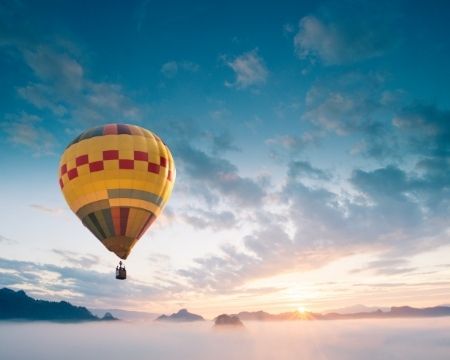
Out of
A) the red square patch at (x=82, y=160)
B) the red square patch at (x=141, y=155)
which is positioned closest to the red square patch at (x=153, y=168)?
the red square patch at (x=141, y=155)

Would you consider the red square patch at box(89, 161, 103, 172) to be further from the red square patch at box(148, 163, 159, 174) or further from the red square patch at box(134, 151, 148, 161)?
the red square patch at box(148, 163, 159, 174)

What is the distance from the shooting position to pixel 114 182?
38.0 m

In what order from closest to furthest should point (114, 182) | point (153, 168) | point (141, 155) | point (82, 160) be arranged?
1. point (114, 182)
2. point (82, 160)
3. point (141, 155)
4. point (153, 168)

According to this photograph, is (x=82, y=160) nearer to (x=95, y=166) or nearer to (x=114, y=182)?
(x=95, y=166)

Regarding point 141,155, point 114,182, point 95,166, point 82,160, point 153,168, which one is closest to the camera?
point 114,182

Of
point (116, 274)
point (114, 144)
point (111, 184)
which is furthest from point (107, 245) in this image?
point (114, 144)

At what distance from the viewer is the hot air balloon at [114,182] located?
37.8 metres

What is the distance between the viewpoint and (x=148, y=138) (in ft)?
135

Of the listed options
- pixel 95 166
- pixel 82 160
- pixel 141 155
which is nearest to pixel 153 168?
pixel 141 155

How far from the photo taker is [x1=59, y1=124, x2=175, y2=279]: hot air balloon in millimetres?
37844

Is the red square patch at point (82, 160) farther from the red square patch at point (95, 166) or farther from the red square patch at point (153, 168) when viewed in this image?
the red square patch at point (153, 168)

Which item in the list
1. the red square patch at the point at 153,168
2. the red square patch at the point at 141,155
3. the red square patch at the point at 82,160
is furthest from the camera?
the red square patch at the point at 153,168

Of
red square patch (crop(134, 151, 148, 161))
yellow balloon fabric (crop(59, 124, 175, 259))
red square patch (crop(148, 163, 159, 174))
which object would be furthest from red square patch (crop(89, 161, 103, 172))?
red square patch (crop(148, 163, 159, 174))

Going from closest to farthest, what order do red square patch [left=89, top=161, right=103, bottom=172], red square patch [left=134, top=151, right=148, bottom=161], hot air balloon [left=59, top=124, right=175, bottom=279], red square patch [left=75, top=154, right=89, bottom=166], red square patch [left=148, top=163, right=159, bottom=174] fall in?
hot air balloon [left=59, top=124, right=175, bottom=279] < red square patch [left=89, top=161, right=103, bottom=172] < red square patch [left=75, top=154, right=89, bottom=166] < red square patch [left=134, top=151, right=148, bottom=161] < red square patch [left=148, top=163, right=159, bottom=174]
